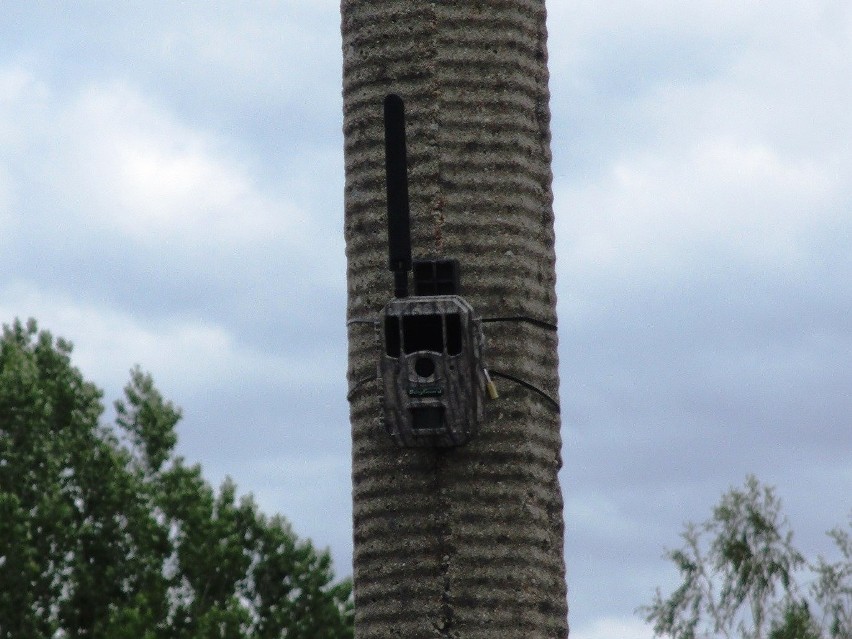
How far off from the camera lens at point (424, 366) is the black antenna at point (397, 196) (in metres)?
0.24

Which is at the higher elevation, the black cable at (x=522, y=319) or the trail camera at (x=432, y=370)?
the black cable at (x=522, y=319)

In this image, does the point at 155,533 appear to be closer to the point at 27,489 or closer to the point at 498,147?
the point at 27,489

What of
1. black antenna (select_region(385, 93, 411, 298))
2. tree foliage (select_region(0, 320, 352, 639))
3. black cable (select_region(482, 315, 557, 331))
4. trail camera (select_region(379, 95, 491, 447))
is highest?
tree foliage (select_region(0, 320, 352, 639))

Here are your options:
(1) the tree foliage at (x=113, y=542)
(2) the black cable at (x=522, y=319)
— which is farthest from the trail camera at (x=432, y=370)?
(1) the tree foliage at (x=113, y=542)

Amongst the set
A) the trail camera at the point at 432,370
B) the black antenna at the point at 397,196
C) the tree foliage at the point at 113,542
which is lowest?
the trail camera at the point at 432,370

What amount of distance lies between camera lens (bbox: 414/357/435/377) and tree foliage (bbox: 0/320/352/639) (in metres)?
22.0

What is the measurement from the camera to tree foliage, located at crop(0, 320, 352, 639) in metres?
27.8

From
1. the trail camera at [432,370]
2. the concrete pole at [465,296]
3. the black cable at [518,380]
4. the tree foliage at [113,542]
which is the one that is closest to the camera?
the trail camera at [432,370]

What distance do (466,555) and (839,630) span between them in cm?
2431

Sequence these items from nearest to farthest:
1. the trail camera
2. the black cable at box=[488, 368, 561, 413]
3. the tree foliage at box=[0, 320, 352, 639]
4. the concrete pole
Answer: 1. the trail camera
2. the concrete pole
3. the black cable at box=[488, 368, 561, 413]
4. the tree foliage at box=[0, 320, 352, 639]

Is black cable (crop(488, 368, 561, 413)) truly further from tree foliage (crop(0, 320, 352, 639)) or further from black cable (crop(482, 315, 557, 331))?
tree foliage (crop(0, 320, 352, 639))

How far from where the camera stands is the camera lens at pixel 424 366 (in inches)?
211

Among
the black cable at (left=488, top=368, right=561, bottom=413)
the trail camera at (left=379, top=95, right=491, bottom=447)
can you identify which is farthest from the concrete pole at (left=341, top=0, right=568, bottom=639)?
the trail camera at (left=379, top=95, right=491, bottom=447)

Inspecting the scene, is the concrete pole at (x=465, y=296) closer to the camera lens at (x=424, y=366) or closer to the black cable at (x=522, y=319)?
the black cable at (x=522, y=319)
